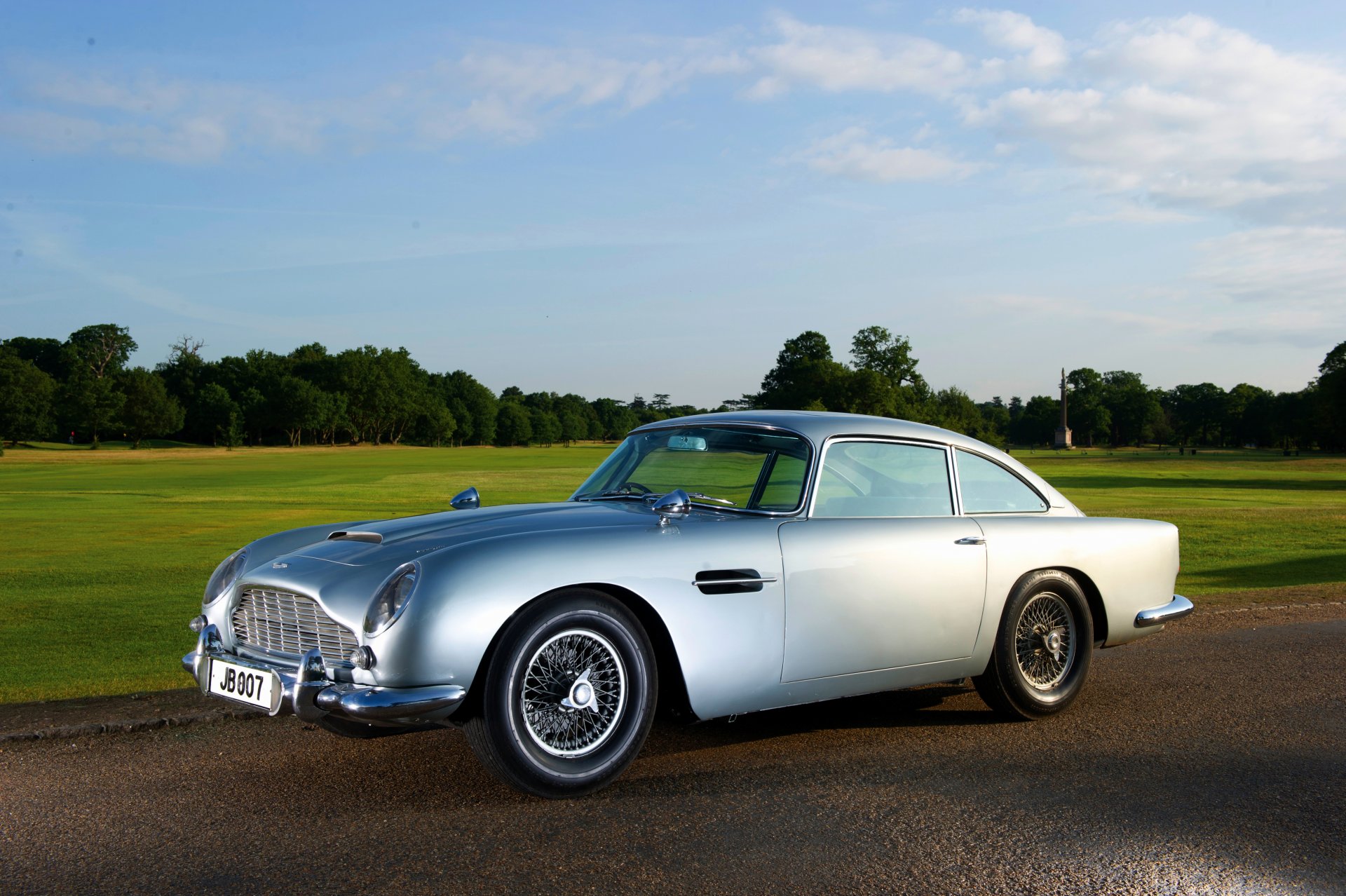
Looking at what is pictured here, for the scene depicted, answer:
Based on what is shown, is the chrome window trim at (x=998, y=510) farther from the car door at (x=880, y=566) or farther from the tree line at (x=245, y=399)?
the tree line at (x=245, y=399)

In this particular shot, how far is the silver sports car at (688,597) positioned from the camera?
3.84 meters

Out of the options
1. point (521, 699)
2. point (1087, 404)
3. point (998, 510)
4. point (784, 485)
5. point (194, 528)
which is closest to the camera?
point (521, 699)

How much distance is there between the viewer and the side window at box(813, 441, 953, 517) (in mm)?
5035

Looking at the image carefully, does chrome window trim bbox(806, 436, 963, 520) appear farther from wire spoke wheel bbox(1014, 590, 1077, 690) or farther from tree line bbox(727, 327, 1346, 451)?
tree line bbox(727, 327, 1346, 451)

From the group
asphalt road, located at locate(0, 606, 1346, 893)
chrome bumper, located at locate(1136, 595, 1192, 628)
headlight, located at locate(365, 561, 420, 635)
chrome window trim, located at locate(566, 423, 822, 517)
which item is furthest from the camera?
chrome bumper, located at locate(1136, 595, 1192, 628)

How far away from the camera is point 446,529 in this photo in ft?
14.4

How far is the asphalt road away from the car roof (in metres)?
1.43

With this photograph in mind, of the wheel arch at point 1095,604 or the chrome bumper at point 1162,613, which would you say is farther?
the chrome bumper at point 1162,613

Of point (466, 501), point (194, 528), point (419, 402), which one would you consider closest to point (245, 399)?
point (419, 402)

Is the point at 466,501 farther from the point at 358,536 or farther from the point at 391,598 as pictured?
the point at 391,598

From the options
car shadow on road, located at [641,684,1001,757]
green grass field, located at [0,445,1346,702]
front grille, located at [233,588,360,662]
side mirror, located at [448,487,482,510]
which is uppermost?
side mirror, located at [448,487,482,510]

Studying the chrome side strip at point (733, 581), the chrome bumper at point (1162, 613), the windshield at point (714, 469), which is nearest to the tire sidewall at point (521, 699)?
the chrome side strip at point (733, 581)

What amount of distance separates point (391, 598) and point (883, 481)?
2.58 metres

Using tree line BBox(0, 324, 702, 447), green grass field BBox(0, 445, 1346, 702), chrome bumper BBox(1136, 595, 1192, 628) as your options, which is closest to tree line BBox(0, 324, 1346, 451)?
tree line BBox(0, 324, 702, 447)
